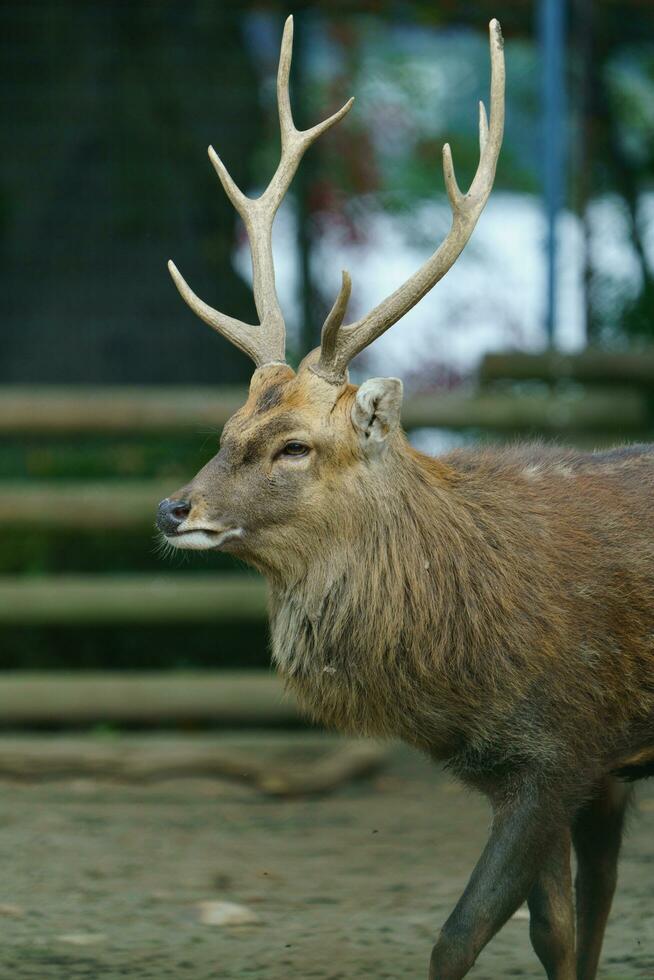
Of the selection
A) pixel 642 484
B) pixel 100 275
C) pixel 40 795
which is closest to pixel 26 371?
pixel 100 275

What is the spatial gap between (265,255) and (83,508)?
2.83 metres

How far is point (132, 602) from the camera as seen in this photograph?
7512 millimetres

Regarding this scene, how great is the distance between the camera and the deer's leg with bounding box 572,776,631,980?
15.6ft

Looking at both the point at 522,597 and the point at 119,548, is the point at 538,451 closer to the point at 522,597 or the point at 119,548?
the point at 522,597

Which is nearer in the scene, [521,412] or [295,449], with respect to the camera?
[295,449]

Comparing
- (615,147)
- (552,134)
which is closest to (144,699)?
(552,134)

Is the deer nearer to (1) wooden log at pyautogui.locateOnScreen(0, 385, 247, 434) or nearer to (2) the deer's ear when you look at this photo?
(2) the deer's ear

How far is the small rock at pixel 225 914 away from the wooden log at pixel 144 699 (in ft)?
6.37

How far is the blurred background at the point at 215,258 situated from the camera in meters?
7.80

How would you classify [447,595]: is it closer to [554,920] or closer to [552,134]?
[554,920]

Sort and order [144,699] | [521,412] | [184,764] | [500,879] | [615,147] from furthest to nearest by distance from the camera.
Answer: [615,147]
[521,412]
[144,699]
[184,764]
[500,879]

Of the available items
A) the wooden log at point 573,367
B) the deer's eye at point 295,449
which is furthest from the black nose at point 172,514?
the wooden log at point 573,367

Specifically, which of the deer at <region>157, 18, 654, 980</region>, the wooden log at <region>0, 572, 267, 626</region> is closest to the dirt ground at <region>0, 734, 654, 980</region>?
the wooden log at <region>0, 572, 267, 626</region>

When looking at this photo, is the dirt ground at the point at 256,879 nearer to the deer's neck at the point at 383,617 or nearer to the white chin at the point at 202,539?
the deer's neck at the point at 383,617
